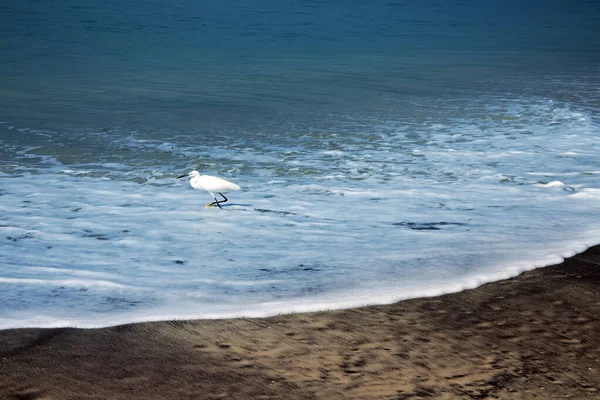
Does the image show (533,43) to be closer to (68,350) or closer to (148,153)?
(148,153)

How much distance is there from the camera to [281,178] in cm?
767

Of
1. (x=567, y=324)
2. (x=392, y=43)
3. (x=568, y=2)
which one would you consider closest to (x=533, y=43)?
(x=392, y=43)

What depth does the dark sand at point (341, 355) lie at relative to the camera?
3.16 m

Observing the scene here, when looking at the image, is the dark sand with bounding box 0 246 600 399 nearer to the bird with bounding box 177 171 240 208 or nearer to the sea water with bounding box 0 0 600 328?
the sea water with bounding box 0 0 600 328

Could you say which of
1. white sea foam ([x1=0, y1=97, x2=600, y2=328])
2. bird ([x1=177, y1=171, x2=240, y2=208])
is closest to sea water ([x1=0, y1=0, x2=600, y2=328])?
white sea foam ([x1=0, y1=97, x2=600, y2=328])

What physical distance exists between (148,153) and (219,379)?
19.9 feet

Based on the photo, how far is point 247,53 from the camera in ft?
70.3

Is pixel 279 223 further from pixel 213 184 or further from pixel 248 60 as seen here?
pixel 248 60

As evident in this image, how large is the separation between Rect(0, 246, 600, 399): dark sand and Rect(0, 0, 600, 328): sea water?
0.85 feet

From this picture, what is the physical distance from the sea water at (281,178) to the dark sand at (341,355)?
10.2 inches

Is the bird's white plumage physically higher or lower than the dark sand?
higher

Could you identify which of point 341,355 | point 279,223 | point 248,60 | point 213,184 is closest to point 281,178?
point 213,184

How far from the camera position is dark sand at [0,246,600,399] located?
10.4 feet

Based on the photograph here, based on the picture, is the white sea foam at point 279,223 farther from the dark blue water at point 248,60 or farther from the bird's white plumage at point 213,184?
the dark blue water at point 248,60
